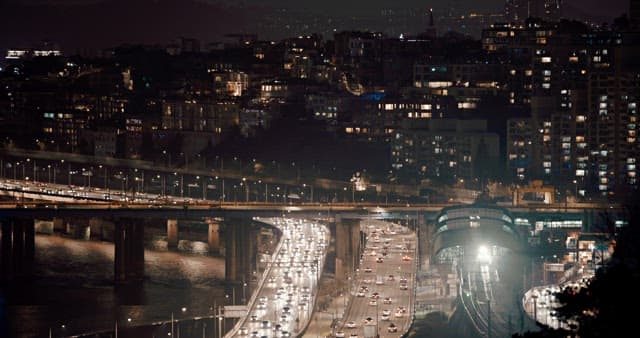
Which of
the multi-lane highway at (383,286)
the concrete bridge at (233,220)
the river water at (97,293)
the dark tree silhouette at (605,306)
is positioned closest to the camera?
the dark tree silhouette at (605,306)

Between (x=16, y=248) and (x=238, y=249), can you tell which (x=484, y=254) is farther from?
(x=16, y=248)

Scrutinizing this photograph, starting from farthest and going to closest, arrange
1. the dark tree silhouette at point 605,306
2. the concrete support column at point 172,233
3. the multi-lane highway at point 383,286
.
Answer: the concrete support column at point 172,233, the multi-lane highway at point 383,286, the dark tree silhouette at point 605,306

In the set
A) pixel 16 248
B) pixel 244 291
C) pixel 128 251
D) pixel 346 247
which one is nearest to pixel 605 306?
pixel 244 291

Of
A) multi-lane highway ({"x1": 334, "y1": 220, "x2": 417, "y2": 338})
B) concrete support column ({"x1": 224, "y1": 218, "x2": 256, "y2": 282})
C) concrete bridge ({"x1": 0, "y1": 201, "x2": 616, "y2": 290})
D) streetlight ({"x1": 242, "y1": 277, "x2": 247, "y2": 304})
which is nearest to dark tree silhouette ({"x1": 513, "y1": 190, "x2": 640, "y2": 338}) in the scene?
multi-lane highway ({"x1": 334, "y1": 220, "x2": 417, "y2": 338})

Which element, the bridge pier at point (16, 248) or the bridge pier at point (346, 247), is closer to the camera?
the bridge pier at point (346, 247)

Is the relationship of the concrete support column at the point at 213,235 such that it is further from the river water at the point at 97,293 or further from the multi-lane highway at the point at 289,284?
the multi-lane highway at the point at 289,284

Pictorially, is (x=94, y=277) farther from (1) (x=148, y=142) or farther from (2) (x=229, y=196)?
(1) (x=148, y=142)

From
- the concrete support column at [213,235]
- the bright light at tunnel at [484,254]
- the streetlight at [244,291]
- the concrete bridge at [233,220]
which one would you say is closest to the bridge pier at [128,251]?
the concrete bridge at [233,220]

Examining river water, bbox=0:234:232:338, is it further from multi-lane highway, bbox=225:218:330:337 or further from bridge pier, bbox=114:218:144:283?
multi-lane highway, bbox=225:218:330:337
